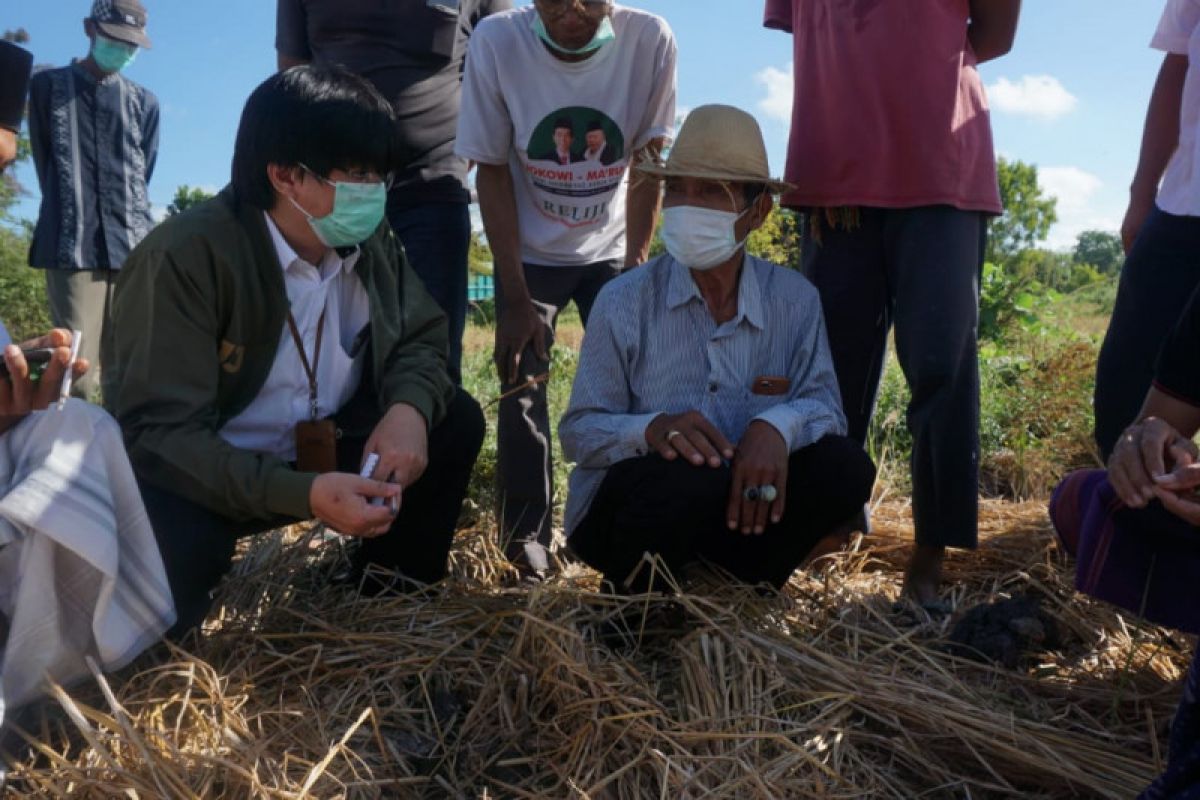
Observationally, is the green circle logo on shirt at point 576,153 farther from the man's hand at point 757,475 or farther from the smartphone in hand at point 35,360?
the smartphone in hand at point 35,360

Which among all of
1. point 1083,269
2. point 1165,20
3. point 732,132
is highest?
point 1165,20

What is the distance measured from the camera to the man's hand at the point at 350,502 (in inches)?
93.5

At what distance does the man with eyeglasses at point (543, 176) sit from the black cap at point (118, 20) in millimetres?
2794

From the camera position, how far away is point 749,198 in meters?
2.90

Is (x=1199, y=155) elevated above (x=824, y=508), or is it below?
above

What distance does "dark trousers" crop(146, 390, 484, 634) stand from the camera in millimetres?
2576

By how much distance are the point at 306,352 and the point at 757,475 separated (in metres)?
1.23

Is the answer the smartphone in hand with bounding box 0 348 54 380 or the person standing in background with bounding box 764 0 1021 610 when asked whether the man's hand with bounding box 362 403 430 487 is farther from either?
the person standing in background with bounding box 764 0 1021 610

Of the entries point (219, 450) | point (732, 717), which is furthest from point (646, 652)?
point (219, 450)

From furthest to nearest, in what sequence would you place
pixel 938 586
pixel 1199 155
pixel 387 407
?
pixel 938 586, pixel 387 407, pixel 1199 155

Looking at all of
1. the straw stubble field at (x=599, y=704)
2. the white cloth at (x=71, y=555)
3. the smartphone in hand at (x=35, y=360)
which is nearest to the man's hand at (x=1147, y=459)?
the straw stubble field at (x=599, y=704)

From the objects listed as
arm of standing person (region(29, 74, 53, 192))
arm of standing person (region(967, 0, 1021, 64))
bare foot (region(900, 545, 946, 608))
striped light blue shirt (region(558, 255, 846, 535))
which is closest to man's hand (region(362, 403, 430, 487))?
striped light blue shirt (region(558, 255, 846, 535))

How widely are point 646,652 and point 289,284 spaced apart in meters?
1.34

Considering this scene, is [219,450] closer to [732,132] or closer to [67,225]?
[732,132]
